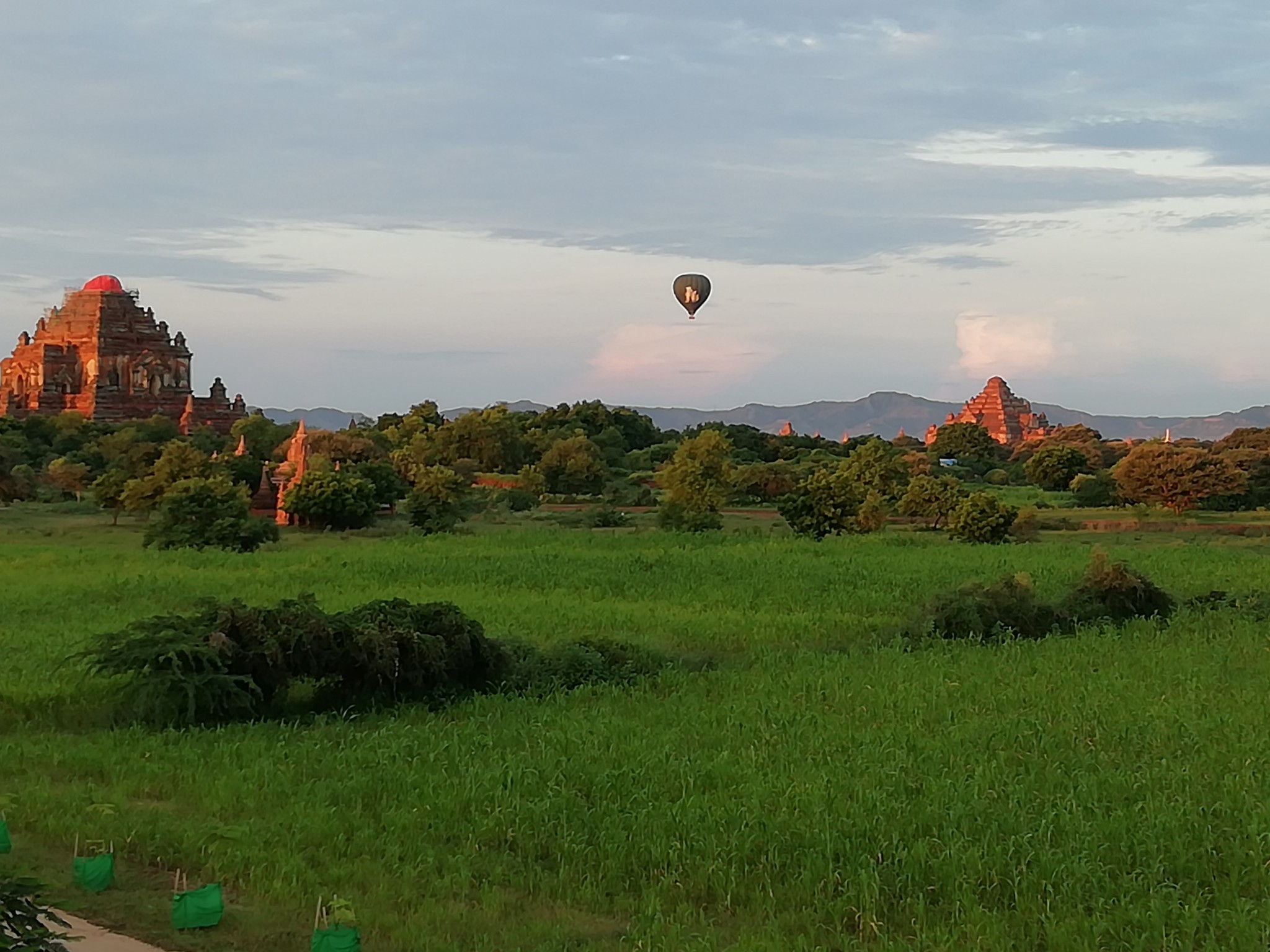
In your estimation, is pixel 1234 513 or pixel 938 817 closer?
pixel 938 817

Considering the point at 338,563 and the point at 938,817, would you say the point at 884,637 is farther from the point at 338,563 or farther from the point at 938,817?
the point at 338,563

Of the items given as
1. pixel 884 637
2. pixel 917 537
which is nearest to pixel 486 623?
pixel 884 637

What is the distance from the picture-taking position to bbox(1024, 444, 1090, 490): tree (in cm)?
6241

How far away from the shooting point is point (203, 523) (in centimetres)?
3036

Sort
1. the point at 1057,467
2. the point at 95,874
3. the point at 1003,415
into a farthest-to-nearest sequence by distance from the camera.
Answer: the point at 1003,415 < the point at 1057,467 < the point at 95,874

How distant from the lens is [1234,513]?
46625mm

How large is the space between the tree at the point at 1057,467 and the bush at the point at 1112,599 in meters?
42.7

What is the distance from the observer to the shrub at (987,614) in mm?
18031

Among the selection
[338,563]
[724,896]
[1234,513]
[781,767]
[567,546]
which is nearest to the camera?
[724,896]

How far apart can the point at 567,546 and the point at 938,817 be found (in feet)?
70.7

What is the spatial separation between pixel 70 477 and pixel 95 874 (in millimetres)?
45691

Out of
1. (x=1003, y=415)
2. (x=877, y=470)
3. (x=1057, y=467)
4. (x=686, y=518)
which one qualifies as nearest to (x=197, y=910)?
(x=686, y=518)

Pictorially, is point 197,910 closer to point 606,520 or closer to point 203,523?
point 203,523

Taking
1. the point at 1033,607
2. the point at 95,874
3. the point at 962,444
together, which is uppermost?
the point at 962,444
